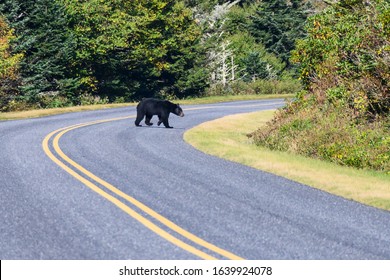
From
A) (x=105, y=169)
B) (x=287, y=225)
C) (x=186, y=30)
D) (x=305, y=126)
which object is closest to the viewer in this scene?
(x=287, y=225)

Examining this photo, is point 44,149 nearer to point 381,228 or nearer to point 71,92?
point 381,228

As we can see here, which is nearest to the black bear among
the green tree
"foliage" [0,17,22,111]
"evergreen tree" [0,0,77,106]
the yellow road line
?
the yellow road line

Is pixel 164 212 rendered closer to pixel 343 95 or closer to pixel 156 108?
pixel 343 95

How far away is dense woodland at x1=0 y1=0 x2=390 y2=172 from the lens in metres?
18.2

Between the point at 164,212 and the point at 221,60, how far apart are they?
129ft

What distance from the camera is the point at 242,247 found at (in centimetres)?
784

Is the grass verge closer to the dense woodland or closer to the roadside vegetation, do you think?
the roadside vegetation

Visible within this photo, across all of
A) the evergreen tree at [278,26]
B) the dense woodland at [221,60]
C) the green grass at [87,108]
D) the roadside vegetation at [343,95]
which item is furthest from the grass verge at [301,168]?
the evergreen tree at [278,26]

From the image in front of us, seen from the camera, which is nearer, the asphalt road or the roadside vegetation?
the asphalt road

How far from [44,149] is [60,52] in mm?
20679

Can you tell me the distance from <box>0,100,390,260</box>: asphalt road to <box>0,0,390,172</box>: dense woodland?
195 inches

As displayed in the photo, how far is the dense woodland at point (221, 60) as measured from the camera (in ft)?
59.7

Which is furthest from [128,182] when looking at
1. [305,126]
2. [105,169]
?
[305,126]

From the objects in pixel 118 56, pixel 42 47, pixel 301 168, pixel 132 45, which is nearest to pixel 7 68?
pixel 42 47
